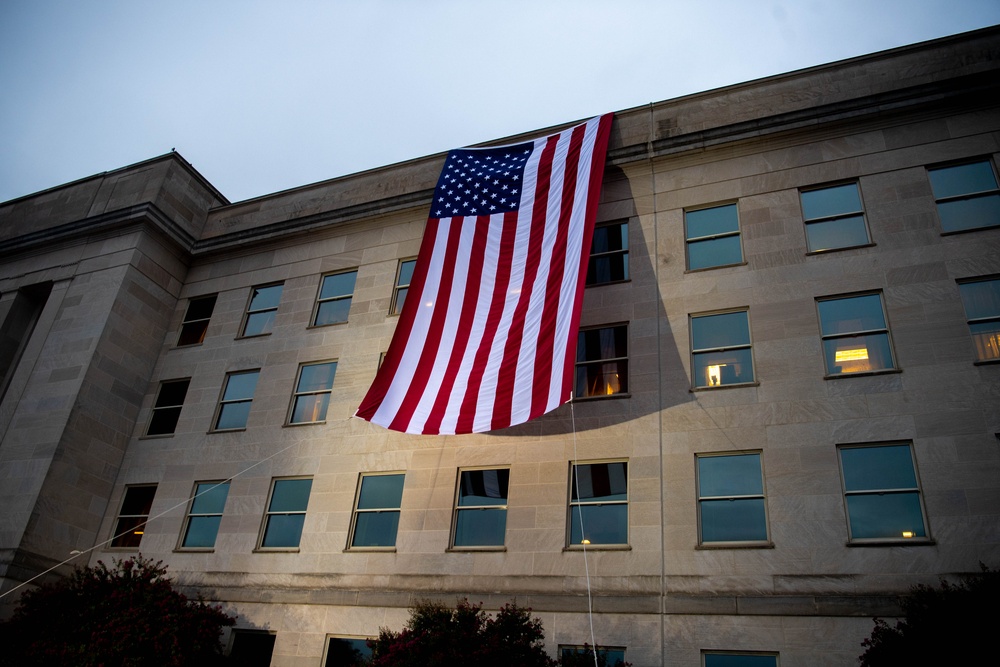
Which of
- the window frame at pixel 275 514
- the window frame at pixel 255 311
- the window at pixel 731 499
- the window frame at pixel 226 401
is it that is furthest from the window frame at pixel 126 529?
the window at pixel 731 499

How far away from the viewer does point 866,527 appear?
16.0 m

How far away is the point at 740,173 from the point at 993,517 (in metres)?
10.9

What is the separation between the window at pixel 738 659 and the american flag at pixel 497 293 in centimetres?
605

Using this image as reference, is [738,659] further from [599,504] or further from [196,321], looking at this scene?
[196,321]

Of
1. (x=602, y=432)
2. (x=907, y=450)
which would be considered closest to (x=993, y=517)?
(x=907, y=450)

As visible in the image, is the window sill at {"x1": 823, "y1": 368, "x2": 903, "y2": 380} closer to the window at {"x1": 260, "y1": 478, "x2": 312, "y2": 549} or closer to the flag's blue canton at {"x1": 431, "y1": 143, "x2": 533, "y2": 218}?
the flag's blue canton at {"x1": 431, "y1": 143, "x2": 533, "y2": 218}

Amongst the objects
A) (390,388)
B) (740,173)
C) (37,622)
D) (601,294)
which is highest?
(740,173)

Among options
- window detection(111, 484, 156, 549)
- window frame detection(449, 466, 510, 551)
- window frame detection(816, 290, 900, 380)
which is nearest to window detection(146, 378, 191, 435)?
window detection(111, 484, 156, 549)

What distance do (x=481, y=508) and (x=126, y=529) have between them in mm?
11893

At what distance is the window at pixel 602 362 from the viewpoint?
786 inches

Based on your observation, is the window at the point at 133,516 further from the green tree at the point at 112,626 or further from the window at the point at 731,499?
the window at the point at 731,499

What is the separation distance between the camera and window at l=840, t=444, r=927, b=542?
15781 millimetres

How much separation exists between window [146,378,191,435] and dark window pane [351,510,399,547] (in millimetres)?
8518

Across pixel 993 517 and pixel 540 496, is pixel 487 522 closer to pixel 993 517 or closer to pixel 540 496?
pixel 540 496
